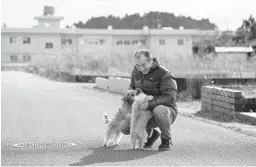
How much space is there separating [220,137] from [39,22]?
88.7 meters

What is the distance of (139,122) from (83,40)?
7783 centimetres

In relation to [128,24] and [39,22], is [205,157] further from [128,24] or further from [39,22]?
[128,24]

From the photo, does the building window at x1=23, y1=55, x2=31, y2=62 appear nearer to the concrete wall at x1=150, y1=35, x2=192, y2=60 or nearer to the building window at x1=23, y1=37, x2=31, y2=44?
the building window at x1=23, y1=37, x2=31, y2=44

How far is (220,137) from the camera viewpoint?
1094 cm

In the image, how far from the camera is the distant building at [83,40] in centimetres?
8488

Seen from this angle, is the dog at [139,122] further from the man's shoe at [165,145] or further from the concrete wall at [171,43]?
the concrete wall at [171,43]

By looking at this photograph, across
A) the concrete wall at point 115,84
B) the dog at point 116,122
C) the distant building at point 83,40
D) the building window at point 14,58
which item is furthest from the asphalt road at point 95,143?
the building window at point 14,58

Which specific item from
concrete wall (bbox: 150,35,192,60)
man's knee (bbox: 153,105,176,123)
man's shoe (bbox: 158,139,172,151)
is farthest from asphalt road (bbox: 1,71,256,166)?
concrete wall (bbox: 150,35,192,60)

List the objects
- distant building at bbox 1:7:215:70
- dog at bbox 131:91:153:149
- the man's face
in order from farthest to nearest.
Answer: distant building at bbox 1:7:215:70 → dog at bbox 131:91:153:149 → the man's face

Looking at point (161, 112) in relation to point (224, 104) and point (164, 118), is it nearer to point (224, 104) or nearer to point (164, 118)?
point (164, 118)

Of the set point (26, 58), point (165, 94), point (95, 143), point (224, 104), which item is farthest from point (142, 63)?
point (26, 58)

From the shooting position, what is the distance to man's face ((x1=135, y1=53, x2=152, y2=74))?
8930 mm

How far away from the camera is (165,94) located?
909cm

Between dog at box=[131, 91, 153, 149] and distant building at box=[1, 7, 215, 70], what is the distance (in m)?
74.5
